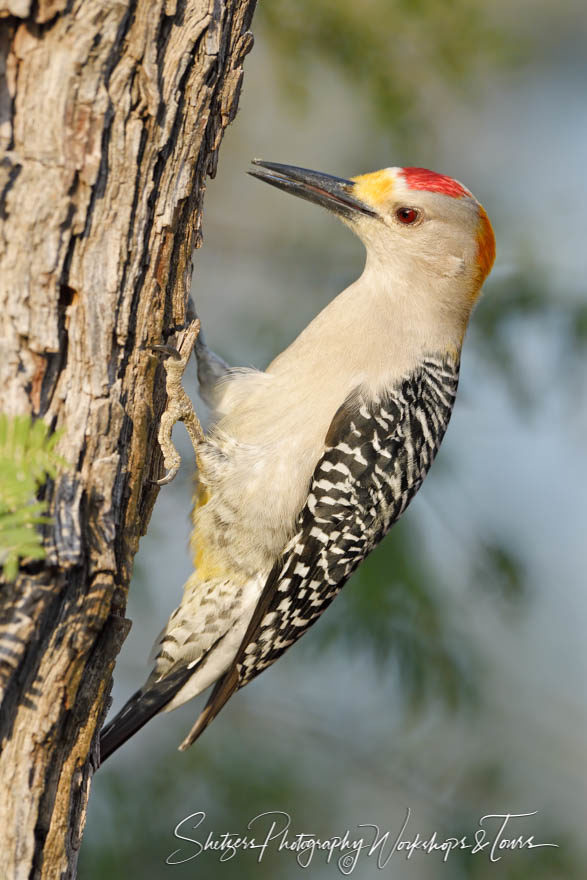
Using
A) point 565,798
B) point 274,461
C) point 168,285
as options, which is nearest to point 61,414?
point 168,285

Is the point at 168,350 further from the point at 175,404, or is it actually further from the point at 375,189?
the point at 375,189

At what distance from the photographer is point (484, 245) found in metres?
3.89

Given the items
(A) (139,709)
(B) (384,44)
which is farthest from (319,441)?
(B) (384,44)

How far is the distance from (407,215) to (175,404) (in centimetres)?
139

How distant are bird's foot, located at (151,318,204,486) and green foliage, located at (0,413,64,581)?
0.76m

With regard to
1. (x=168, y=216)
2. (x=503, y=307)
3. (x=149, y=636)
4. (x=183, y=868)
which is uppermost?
(x=503, y=307)

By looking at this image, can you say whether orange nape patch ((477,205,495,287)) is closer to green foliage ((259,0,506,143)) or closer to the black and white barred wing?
the black and white barred wing

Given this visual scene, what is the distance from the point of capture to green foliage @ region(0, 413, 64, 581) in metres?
1.59

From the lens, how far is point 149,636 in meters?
6.23

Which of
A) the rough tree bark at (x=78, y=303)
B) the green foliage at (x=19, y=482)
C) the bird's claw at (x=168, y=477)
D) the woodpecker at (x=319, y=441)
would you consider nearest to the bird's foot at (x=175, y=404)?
the bird's claw at (x=168, y=477)

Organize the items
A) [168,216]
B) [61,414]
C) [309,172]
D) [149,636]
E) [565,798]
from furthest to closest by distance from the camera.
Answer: [565,798], [149,636], [309,172], [168,216], [61,414]

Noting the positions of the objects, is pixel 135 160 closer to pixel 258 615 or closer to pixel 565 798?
pixel 258 615

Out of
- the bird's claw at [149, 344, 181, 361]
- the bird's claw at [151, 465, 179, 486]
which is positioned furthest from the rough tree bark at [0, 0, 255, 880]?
the bird's claw at [151, 465, 179, 486]

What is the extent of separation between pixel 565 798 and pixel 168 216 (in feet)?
21.8
